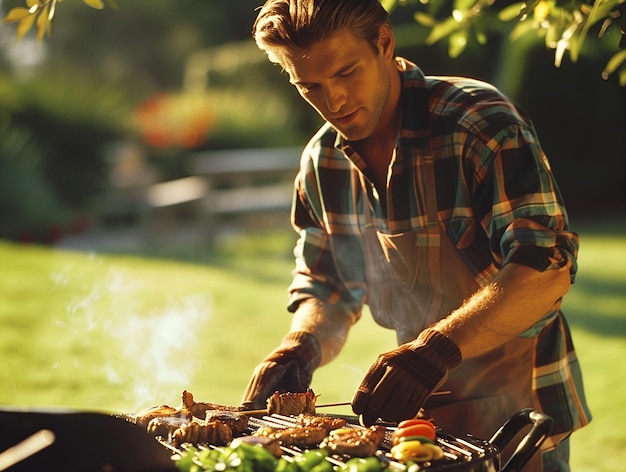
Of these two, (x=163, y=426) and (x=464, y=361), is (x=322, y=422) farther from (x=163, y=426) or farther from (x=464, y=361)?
(x=464, y=361)

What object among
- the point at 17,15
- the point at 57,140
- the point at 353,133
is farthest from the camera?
the point at 57,140

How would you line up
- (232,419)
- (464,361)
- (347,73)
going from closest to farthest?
(232,419)
(347,73)
(464,361)

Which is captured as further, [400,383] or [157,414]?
[157,414]

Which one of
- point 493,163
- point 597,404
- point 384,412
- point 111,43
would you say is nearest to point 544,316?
point 493,163

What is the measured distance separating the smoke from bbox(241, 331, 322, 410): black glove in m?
3.77

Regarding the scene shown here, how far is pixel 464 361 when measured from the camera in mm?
2939

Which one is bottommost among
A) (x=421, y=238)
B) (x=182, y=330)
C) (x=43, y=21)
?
(x=182, y=330)

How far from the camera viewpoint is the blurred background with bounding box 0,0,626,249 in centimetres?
1334

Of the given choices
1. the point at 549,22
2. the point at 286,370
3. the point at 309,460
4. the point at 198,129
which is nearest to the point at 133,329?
the point at 549,22

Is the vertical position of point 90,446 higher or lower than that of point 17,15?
lower

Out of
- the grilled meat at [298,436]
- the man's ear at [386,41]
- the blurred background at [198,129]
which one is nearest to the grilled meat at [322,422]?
the grilled meat at [298,436]

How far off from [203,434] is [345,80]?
101 centimetres

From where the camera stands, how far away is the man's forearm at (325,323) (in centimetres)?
303

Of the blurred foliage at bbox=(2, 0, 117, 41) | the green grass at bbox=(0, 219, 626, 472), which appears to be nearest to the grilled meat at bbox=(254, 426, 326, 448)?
the blurred foliage at bbox=(2, 0, 117, 41)
